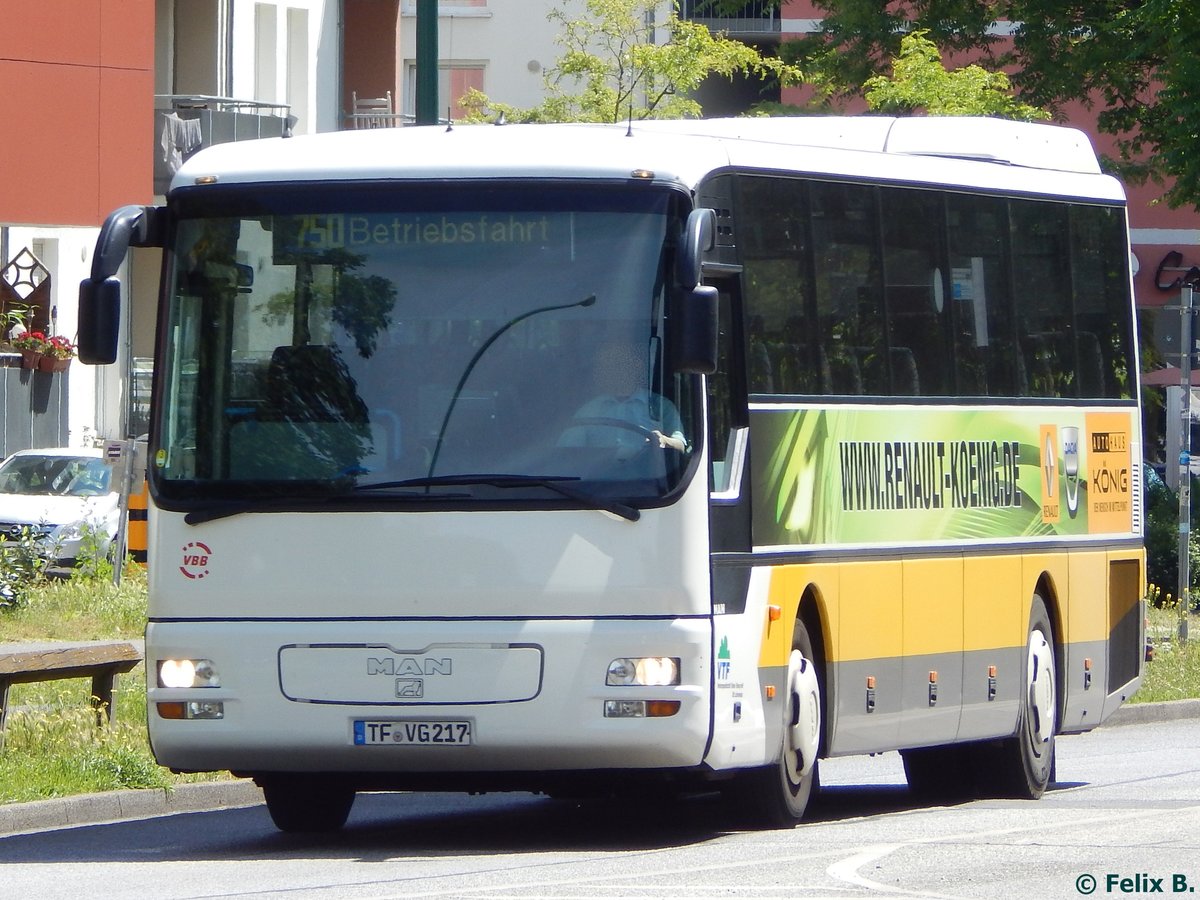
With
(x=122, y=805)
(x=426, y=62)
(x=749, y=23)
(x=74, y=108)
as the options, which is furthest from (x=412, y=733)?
(x=749, y=23)

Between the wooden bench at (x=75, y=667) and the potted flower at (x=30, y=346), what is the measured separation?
20.3 meters

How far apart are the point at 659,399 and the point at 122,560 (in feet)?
49.8

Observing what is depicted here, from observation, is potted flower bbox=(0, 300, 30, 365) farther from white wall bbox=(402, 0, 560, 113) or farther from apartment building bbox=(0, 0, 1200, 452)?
white wall bbox=(402, 0, 560, 113)

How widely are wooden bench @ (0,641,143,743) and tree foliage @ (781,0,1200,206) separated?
19.1 m

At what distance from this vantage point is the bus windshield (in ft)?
36.5

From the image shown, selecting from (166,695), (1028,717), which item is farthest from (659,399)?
(1028,717)

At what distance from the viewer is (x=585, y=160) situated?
11477mm

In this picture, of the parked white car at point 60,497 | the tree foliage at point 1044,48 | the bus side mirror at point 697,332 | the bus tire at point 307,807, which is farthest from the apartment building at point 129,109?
the bus side mirror at point 697,332

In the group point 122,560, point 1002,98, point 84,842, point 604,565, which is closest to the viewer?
point 604,565

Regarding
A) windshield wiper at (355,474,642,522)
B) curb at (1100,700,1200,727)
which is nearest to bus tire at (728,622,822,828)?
windshield wiper at (355,474,642,522)

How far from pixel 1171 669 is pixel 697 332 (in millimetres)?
14175

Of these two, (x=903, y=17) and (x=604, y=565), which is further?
(x=903, y=17)

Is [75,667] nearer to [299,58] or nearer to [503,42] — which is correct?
[299,58]

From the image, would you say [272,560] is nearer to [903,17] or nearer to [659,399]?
[659,399]
